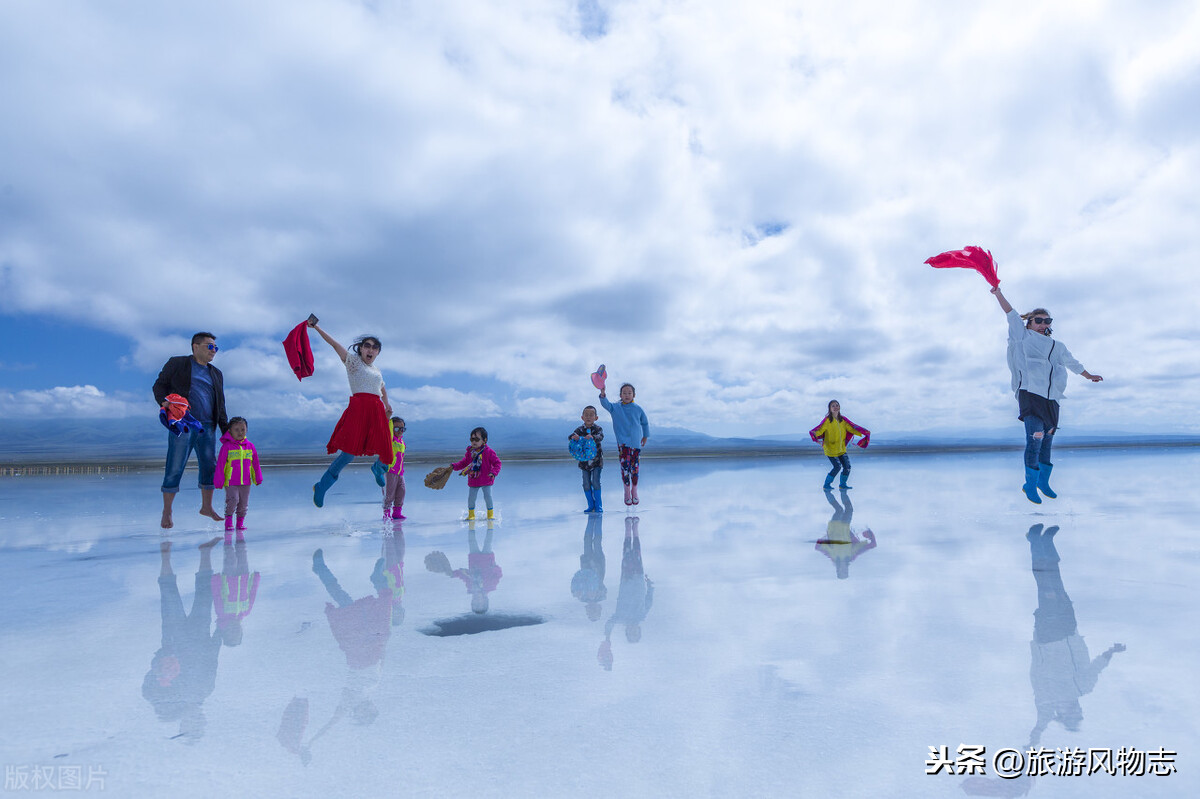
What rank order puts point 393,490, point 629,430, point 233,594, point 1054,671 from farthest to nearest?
point 629,430
point 393,490
point 233,594
point 1054,671

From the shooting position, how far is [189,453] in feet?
25.8

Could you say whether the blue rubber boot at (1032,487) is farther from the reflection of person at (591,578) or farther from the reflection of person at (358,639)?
the reflection of person at (358,639)

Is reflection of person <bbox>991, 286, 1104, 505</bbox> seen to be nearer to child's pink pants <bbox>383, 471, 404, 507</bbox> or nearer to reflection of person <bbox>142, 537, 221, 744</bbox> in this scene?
child's pink pants <bbox>383, 471, 404, 507</bbox>

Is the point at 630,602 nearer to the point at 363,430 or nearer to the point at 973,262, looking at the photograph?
the point at 363,430

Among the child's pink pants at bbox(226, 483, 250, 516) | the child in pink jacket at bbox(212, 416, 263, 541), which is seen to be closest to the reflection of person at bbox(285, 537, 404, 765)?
the child's pink pants at bbox(226, 483, 250, 516)

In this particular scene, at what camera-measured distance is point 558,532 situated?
7434 mm

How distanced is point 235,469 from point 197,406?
2.92 ft

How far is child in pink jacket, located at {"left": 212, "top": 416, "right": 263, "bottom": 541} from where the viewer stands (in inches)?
312

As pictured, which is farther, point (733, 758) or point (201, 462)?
point (201, 462)

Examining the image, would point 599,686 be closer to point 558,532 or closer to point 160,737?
point 160,737

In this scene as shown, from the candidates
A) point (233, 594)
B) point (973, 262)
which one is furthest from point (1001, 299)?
point (233, 594)

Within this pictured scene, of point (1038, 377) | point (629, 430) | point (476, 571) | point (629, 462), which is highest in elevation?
point (1038, 377)

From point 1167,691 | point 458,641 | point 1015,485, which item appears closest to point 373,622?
point 458,641

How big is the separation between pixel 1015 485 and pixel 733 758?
1333 cm
